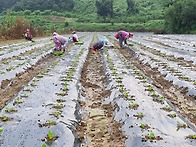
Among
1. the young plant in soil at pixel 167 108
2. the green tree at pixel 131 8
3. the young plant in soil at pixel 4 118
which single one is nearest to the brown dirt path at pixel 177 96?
the young plant in soil at pixel 167 108

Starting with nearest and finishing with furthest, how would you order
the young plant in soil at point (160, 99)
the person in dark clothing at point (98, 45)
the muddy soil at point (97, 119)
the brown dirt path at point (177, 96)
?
the muddy soil at point (97, 119) < the brown dirt path at point (177, 96) < the young plant in soil at point (160, 99) < the person in dark clothing at point (98, 45)

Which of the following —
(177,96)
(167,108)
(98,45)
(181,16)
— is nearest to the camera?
(167,108)

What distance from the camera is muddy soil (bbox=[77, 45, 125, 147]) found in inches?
177

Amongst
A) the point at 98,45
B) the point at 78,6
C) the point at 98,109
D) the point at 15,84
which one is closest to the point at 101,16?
the point at 78,6

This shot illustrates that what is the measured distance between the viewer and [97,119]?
18.1 feet

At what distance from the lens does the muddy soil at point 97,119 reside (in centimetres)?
450

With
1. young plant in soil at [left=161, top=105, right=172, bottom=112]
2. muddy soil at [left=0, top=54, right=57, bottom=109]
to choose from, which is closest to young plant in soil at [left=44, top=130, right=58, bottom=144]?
muddy soil at [left=0, top=54, right=57, bottom=109]

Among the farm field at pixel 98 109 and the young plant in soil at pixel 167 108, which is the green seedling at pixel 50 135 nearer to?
the farm field at pixel 98 109

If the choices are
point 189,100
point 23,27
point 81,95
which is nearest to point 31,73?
point 81,95

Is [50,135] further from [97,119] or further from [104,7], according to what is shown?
[104,7]

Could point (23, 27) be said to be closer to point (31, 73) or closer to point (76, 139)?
point (31, 73)

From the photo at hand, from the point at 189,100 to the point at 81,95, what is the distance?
2759mm

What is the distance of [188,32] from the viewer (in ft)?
110

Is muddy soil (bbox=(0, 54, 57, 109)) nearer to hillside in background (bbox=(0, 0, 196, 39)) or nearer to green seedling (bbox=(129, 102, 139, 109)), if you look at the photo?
green seedling (bbox=(129, 102, 139, 109))
